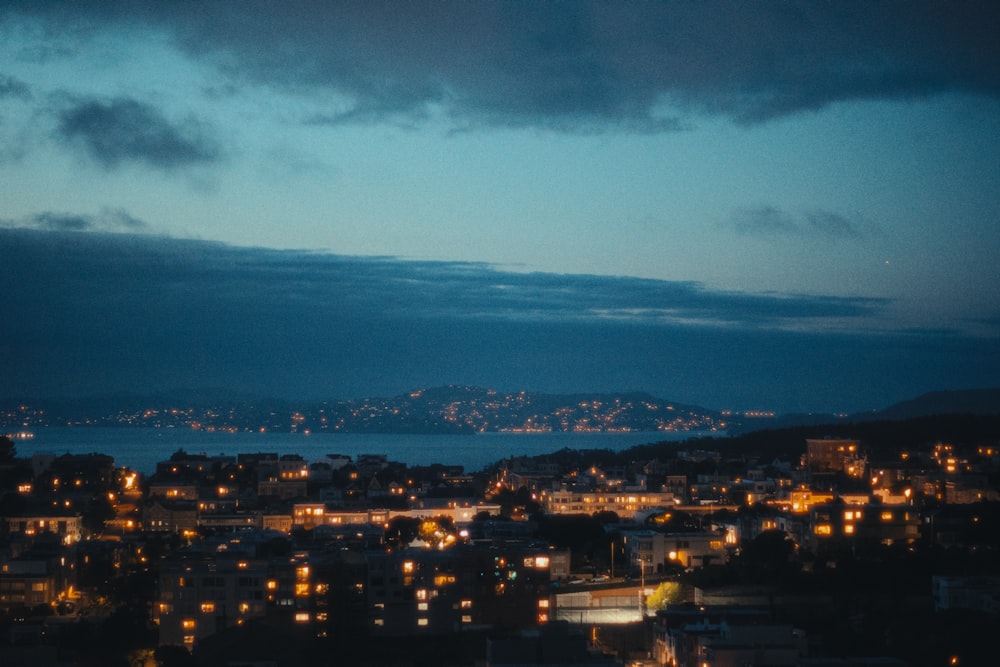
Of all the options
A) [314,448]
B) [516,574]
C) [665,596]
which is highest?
[516,574]

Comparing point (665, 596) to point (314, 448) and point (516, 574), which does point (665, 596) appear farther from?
point (314, 448)

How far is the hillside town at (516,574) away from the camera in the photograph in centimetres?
1200

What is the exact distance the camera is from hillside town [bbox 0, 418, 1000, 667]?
12000mm

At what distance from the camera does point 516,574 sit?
45.8 ft

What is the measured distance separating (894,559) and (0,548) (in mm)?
10997

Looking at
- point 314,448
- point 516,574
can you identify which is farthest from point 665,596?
point 314,448

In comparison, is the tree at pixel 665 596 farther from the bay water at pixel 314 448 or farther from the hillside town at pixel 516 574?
the bay water at pixel 314 448

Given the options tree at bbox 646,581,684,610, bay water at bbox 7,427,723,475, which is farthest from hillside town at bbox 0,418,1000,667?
bay water at bbox 7,427,723,475

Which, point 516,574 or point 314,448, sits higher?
point 516,574

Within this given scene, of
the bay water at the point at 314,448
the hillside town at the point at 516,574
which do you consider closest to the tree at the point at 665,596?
the hillside town at the point at 516,574

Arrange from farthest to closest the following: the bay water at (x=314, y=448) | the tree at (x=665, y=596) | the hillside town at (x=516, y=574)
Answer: the bay water at (x=314, y=448)
the tree at (x=665, y=596)
the hillside town at (x=516, y=574)

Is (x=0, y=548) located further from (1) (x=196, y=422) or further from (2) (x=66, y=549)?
(1) (x=196, y=422)

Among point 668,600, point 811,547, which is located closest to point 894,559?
point 811,547

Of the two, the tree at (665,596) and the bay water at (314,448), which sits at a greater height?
the tree at (665,596)
